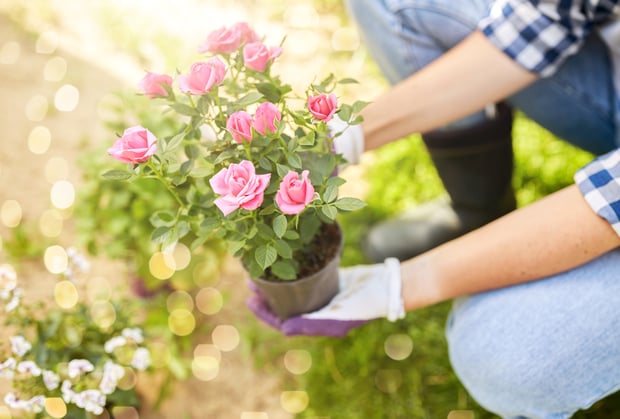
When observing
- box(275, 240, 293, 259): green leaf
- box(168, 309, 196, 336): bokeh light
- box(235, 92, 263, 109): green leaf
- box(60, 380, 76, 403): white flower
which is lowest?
box(168, 309, 196, 336): bokeh light

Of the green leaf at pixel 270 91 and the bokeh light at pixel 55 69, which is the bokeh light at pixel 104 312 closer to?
the green leaf at pixel 270 91

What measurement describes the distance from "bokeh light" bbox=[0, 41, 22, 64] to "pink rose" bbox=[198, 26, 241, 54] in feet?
6.02

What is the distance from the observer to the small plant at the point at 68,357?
1.06 metres

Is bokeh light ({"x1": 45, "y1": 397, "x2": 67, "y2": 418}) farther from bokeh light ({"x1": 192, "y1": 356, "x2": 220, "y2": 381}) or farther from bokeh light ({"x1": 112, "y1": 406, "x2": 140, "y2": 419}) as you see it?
bokeh light ({"x1": 192, "y1": 356, "x2": 220, "y2": 381})

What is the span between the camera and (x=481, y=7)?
4.08ft

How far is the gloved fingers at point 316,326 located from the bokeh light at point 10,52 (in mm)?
1835

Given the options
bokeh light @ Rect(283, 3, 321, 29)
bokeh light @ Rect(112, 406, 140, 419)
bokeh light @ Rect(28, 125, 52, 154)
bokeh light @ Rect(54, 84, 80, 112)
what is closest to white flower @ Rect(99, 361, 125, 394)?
bokeh light @ Rect(112, 406, 140, 419)

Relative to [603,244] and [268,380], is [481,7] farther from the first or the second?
[268,380]

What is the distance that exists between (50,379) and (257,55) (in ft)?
2.25

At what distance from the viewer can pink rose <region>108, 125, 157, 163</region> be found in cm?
75

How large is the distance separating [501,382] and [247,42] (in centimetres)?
69

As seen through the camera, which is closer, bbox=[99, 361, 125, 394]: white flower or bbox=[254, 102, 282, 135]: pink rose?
bbox=[254, 102, 282, 135]: pink rose

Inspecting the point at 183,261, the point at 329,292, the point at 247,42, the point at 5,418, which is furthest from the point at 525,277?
the point at 5,418

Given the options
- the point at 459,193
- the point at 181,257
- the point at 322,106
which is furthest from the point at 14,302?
the point at 459,193
